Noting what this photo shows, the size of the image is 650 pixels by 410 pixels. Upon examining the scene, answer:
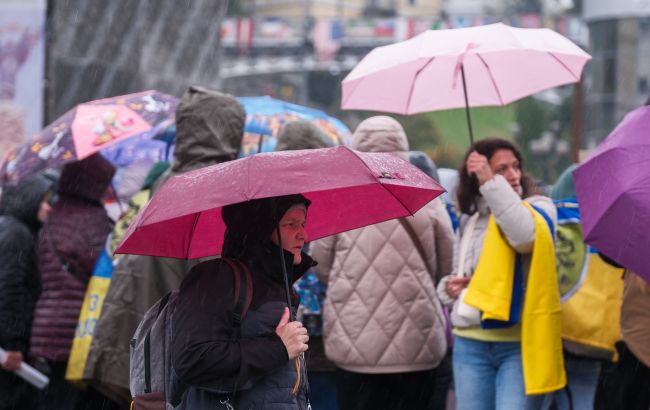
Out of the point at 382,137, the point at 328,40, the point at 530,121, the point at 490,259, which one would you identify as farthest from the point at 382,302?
the point at 328,40

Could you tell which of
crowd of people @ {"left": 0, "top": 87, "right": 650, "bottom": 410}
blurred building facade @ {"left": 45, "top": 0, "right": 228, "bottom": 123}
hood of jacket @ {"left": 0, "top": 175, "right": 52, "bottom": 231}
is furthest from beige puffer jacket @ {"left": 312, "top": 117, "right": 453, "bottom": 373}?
blurred building facade @ {"left": 45, "top": 0, "right": 228, "bottom": 123}

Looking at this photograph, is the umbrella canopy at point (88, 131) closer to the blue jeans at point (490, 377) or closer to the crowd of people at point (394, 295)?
the crowd of people at point (394, 295)

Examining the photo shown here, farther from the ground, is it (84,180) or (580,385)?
(84,180)

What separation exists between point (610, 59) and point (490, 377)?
56285 mm

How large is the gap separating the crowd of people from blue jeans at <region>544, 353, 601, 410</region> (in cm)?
4

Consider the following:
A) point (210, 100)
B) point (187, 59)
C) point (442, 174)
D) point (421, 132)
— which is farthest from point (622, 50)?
point (210, 100)

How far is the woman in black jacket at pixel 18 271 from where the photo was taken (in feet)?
22.2

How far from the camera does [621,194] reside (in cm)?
427

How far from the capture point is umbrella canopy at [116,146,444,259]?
11.1ft

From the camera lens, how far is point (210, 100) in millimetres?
5375

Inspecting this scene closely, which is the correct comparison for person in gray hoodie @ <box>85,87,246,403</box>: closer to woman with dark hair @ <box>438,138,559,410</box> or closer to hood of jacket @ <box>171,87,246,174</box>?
hood of jacket @ <box>171,87,246,174</box>

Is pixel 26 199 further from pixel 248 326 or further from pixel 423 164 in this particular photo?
pixel 248 326

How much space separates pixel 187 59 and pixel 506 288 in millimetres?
14621

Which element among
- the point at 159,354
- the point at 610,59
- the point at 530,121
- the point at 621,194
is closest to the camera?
the point at 159,354
